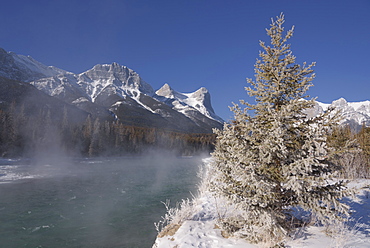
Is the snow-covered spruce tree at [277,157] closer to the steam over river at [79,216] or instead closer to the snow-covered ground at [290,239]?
the snow-covered ground at [290,239]

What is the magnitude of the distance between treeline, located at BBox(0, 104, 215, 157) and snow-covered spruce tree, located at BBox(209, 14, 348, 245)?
75.9 metres

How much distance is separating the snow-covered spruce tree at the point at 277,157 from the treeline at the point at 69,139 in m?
75.9

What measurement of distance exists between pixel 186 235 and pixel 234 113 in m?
5.00

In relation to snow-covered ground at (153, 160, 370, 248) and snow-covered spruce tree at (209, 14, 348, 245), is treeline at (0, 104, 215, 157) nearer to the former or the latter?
snow-covered ground at (153, 160, 370, 248)

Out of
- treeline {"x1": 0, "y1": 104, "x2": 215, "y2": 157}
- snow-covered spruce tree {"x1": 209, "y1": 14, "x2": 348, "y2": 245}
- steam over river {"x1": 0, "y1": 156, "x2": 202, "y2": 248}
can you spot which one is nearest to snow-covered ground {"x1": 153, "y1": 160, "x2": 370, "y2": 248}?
snow-covered spruce tree {"x1": 209, "y1": 14, "x2": 348, "y2": 245}

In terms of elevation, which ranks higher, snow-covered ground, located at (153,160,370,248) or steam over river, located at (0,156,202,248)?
snow-covered ground, located at (153,160,370,248)

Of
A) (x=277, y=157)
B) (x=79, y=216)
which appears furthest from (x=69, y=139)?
(x=277, y=157)

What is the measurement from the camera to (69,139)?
8931 cm

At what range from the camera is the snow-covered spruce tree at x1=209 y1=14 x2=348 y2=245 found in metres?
5.91

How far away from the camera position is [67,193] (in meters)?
21.7

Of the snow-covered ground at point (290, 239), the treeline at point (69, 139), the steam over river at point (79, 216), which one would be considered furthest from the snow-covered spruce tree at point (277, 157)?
the treeline at point (69, 139)

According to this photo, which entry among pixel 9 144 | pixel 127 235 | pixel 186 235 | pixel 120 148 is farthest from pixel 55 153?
pixel 186 235

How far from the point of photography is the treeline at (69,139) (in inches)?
2761

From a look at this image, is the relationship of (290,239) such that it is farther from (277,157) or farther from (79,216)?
(79,216)
